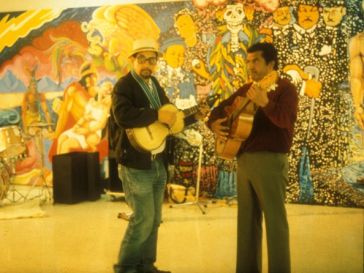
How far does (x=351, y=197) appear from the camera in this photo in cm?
539

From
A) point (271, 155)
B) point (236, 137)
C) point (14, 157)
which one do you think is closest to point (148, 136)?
point (236, 137)

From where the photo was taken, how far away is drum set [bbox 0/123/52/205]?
5727 mm

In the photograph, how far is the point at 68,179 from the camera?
581 cm

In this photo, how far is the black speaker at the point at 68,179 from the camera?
5.81 metres

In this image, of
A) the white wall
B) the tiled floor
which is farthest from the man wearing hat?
the white wall

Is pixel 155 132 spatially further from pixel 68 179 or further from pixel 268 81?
pixel 68 179

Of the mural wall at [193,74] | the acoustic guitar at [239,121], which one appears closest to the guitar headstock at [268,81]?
the acoustic guitar at [239,121]

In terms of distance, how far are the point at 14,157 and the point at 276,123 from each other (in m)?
4.39

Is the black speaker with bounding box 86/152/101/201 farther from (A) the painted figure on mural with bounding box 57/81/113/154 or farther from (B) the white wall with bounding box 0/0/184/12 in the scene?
(B) the white wall with bounding box 0/0/184/12

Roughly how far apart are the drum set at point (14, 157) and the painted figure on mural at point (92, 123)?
0.41m

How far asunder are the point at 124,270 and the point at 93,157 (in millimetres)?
3314

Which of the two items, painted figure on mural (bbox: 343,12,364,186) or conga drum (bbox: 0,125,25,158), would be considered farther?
conga drum (bbox: 0,125,25,158)

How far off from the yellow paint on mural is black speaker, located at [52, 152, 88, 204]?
2.03 m

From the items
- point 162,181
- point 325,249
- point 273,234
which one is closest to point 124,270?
point 162,181
